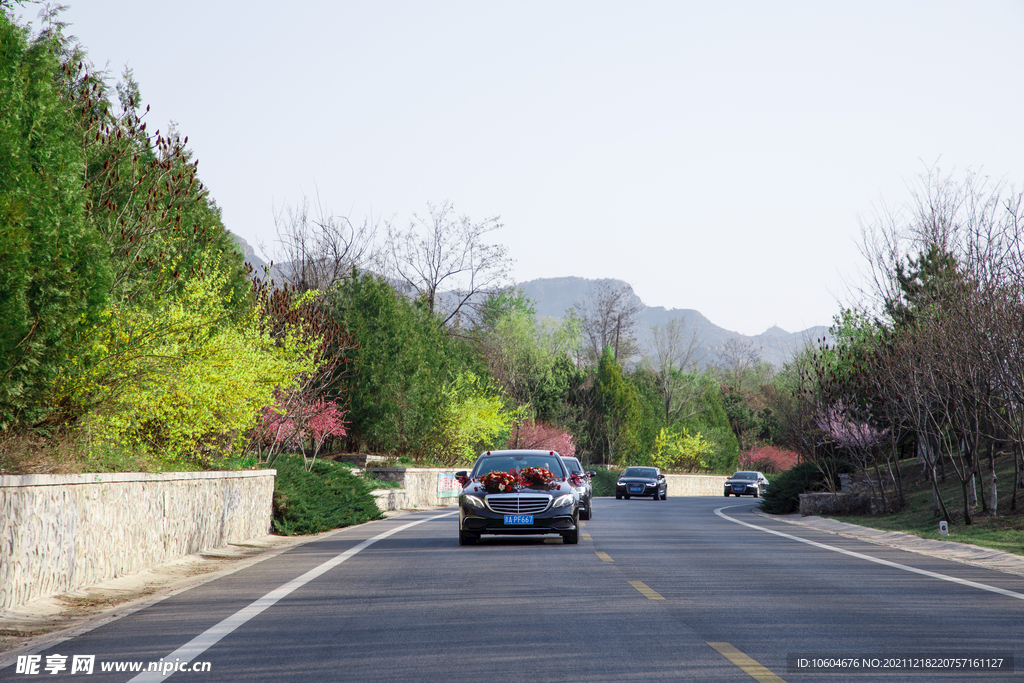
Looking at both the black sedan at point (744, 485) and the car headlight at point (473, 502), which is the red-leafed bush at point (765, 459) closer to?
the black sedan at point (744, 485)


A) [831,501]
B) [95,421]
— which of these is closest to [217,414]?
[95,421]

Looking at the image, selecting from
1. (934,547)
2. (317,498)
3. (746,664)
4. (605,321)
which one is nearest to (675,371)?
(605,321)

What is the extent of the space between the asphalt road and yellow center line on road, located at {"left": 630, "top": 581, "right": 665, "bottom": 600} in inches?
0.6

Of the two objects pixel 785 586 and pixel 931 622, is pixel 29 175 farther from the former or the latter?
pixel 931 622

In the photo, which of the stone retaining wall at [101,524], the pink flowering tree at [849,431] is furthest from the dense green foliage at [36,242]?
the pink flowering tree at [849,431]

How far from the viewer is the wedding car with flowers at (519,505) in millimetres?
16312

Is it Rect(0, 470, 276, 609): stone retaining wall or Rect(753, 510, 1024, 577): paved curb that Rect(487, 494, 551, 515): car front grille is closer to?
Rect(0, 470, 276, 609): stone retaining wall

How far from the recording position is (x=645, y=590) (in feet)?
35.6

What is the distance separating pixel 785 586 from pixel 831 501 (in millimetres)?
20460

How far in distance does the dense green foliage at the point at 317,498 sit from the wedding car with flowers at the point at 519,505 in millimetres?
5045

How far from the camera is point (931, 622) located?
8.77 metres

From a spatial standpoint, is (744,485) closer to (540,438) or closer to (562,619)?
(540,438)

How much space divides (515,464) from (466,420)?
2489 cm

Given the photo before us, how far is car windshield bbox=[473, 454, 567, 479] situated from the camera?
17.3m
